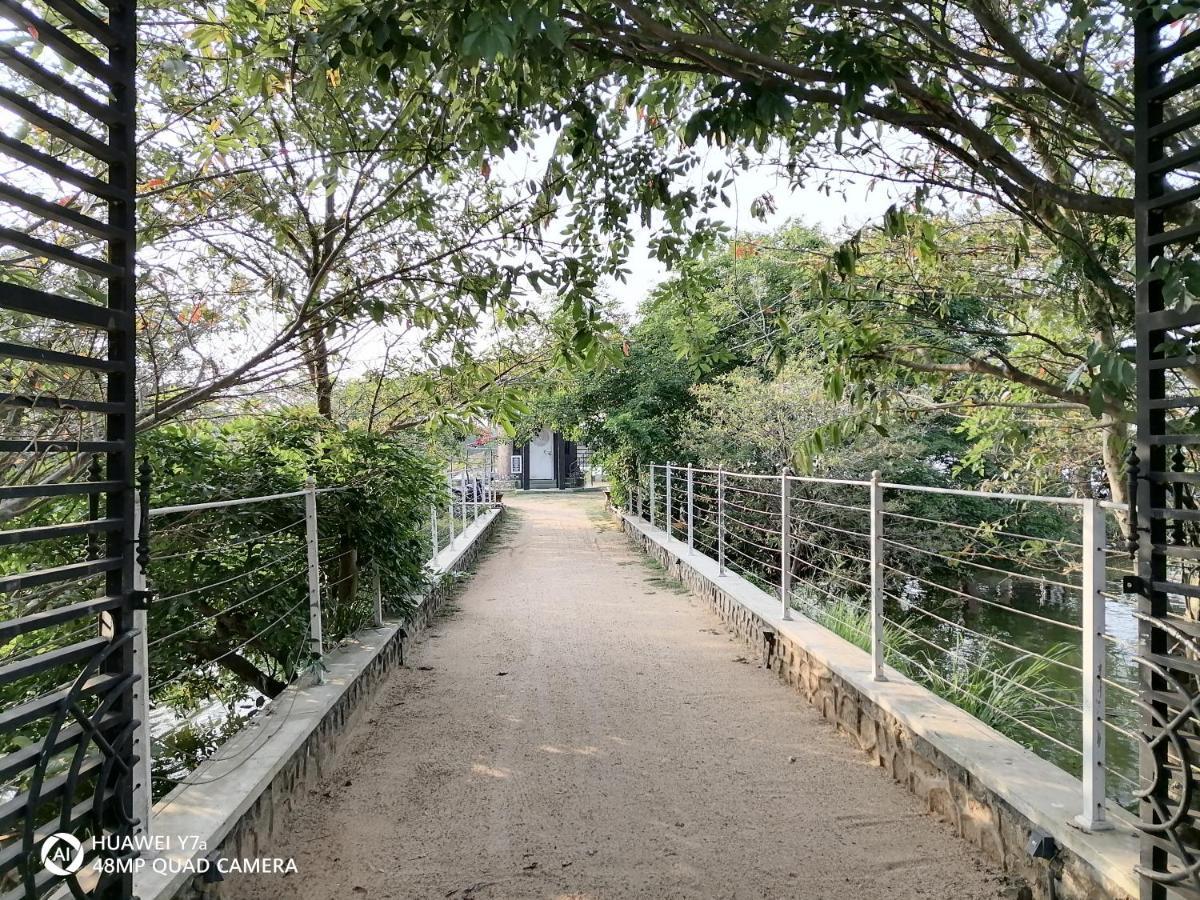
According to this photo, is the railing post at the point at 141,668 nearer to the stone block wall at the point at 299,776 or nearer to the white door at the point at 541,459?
the stone block wall at the point at 299,776

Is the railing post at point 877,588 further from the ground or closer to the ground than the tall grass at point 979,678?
further from the ground

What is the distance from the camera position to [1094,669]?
7.45ft

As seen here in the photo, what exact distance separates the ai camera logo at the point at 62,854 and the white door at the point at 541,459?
26.4m

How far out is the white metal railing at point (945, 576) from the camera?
248 cm

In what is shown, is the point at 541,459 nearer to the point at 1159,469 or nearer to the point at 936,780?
the point at 936,780

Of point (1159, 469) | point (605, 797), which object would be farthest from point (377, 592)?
point (1159, 469)

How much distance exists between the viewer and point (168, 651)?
3676 millimetres

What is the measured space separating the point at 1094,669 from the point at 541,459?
26.8 meters

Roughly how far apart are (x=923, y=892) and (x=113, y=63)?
3384 mm

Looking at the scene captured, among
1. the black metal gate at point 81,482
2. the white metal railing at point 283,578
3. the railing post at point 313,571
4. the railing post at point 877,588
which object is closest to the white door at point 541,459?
the white metal railing at point 283,578

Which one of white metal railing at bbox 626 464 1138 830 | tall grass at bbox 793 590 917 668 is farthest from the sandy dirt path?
tall grass at bbox 793 590 917 668

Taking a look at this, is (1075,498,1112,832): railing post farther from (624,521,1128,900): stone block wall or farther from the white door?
the white door

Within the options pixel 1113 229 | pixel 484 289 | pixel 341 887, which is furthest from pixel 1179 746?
pixel 484 289

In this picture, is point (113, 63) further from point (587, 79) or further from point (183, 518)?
point (183, 518)
